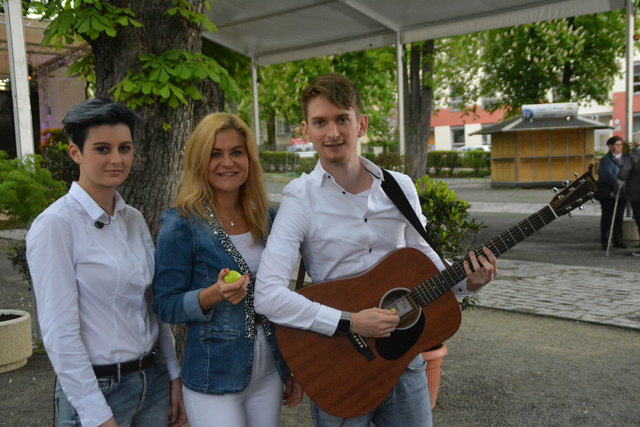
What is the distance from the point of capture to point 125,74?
4340mm

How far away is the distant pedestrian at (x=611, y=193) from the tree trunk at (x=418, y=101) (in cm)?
941

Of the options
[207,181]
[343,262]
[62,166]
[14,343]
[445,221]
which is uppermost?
[62,166]

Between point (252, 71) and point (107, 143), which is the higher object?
point (252, 71)

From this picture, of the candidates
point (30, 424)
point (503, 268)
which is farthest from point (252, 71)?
point (30, 424)

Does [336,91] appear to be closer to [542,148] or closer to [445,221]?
[445,221]

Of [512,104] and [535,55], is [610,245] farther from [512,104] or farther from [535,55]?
[512,104]

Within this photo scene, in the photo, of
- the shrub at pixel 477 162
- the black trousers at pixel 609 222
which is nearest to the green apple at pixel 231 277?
the black trousers at pixel 609 222

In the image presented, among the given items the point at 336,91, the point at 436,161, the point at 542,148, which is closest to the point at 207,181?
the point at 336,91

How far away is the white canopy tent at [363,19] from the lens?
31.3 ft

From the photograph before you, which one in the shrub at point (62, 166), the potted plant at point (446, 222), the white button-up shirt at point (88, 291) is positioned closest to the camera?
the white button-up shirt at point (88, 291)

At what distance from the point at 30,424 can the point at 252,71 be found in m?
9.22

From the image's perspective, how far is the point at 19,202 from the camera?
5.32 metres

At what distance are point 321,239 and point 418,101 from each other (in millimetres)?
19397

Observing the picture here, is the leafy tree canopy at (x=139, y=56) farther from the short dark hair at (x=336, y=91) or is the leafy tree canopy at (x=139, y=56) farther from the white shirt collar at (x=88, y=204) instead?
the white shirt collar at (x=88, y=204)
